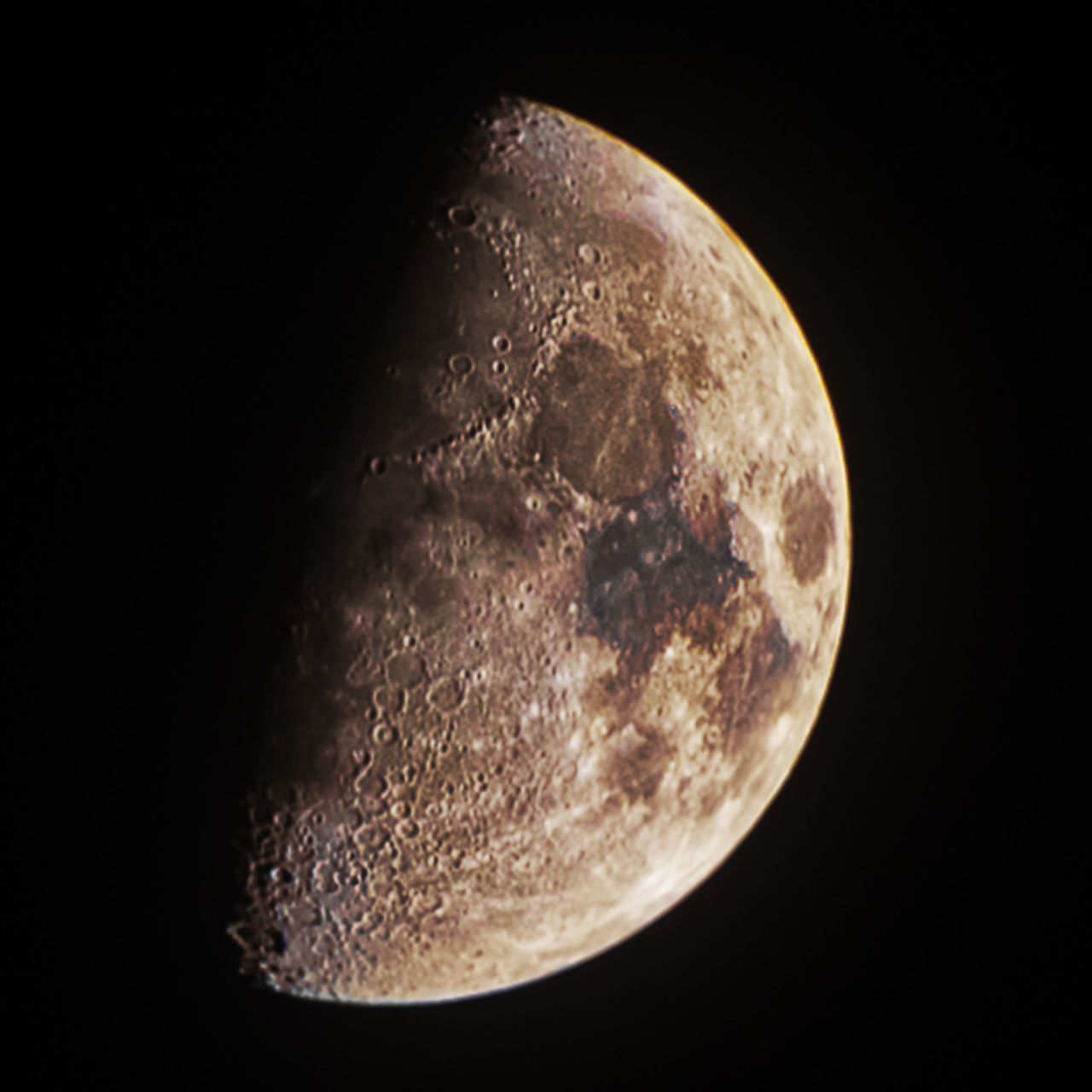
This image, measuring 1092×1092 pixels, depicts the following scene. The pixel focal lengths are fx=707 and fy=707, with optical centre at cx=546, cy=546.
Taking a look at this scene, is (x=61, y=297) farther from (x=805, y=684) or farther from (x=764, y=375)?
(x=805, y=684)

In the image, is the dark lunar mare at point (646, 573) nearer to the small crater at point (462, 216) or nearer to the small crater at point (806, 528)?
the small crater at point (806, 528)

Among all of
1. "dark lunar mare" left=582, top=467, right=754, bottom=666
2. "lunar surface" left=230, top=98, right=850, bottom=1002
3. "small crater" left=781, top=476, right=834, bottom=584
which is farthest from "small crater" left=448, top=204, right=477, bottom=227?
"small crater" left=781, top=476, right=834, bottom=584

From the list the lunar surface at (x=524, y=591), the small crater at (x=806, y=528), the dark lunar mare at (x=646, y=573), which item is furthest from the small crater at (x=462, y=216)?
the small crater at (x=806, y=528)

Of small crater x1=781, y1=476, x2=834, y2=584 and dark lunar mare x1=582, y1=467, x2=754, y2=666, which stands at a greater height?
small crater x1=781, y1=476, x2=834, y2=584

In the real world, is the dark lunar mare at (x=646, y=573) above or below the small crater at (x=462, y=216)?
below

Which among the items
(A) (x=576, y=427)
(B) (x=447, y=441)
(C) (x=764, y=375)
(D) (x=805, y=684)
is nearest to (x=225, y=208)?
(B) (x=447, y=441)

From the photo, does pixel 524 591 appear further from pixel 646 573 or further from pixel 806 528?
pixel 806 528

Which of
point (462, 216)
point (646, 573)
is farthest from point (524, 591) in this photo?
point (462, 216)

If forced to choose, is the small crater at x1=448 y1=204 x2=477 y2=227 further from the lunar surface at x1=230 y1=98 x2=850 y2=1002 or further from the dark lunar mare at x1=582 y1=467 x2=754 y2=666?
the dark lunar mare at x1=582 y1=467 x2=754 y2=666
